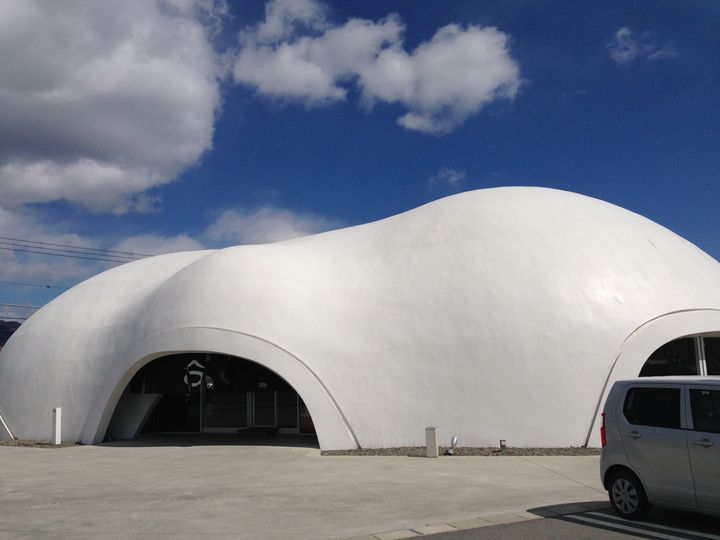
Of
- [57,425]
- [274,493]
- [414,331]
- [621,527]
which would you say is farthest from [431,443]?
[57,425]

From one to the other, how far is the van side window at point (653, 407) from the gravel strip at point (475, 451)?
6.58 metres

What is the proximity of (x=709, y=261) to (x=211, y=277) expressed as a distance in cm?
1388

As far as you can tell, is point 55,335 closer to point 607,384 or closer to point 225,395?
point 225,395

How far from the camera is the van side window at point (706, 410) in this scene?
6.79 m

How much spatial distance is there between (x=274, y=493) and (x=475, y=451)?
228 inches

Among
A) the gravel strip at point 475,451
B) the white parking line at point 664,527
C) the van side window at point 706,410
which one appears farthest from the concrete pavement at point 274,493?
the van side window at point 706,410

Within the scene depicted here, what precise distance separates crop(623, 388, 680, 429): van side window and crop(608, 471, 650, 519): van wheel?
0.69 meters

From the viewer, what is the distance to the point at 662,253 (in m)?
16.5

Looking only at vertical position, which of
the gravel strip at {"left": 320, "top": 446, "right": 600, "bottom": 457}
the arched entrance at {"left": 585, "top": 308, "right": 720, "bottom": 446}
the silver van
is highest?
the arched entrance at {"left": 585, "top": 308, "right": 720, "bottom": 446}

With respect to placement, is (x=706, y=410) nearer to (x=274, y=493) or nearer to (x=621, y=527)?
(x=621, y=527)

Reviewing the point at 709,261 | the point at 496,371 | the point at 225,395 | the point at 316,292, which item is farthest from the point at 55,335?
the point at 709,261

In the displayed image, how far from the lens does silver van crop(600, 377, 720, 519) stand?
6730mm

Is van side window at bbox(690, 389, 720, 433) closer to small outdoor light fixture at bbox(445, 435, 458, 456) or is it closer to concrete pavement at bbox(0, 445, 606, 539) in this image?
concrete pavement at bbox(0, 445, 606, 539)

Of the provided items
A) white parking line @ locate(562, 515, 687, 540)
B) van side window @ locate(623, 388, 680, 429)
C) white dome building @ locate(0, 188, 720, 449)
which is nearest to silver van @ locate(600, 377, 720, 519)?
van side window @ locate(623, 388, 680, 429)
